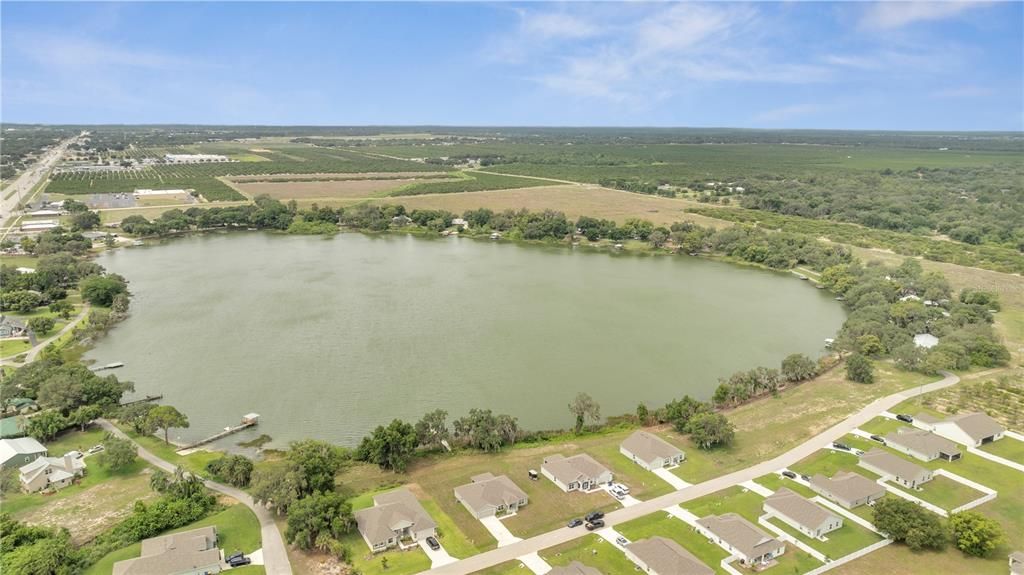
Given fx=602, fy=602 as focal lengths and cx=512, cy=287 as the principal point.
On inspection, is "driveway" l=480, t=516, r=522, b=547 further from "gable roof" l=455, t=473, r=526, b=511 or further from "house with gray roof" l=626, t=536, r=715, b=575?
"house with gray roof" l=626, t=536, r=715, b=575

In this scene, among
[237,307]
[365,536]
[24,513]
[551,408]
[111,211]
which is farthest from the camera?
[111,211]

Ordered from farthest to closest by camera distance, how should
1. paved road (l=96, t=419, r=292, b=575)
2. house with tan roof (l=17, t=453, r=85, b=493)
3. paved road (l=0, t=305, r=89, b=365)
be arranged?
paved road (l=0, t=305, r=89, b=365) → house with tan roof (l=17, t=453, r=85, b=493) → paved road (l=96, t=419, r=292, b=575)

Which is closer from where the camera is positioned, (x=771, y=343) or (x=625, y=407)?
(x=625, y=407)

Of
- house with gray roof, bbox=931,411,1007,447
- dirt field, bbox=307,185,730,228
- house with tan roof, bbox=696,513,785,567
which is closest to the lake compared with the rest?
house with tan roof, bbox=696,513,785,567

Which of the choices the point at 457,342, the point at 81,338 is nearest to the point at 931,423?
the point at 457,342

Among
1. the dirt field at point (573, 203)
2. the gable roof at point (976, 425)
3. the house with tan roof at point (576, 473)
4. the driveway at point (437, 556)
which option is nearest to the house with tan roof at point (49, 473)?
the driveway at point (437, 556)

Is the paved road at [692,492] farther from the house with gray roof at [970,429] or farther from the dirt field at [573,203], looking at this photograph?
Answer: the dirt field at [573,203]

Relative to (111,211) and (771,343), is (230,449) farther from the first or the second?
(111,211)

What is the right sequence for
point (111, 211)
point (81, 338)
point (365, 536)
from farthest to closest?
point (111, 211), point (81, 338), point (365, 536)
